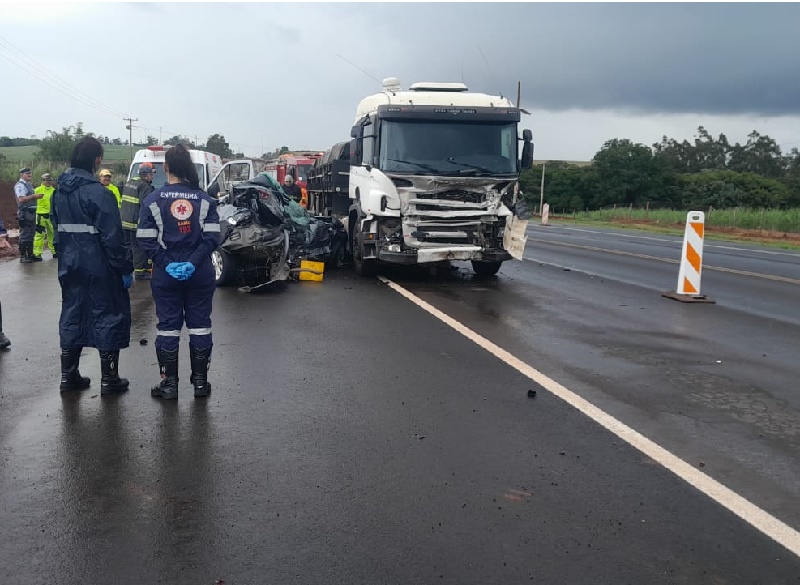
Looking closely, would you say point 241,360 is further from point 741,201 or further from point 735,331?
point 741,201

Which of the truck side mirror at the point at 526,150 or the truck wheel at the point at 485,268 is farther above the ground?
the truck side mirror at the point at 526,150

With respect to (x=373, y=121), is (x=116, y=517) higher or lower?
lower

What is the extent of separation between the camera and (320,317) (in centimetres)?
976

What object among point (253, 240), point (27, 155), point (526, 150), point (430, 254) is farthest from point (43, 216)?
point (27, 155)

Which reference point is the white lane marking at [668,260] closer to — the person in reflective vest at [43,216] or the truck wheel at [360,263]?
the truck wheel at [360,263]

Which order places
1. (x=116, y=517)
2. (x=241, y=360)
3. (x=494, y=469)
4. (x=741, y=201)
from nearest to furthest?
(x=116, y=517), (x=494, y=469), (x=241, y=360), (x=741, y=201)

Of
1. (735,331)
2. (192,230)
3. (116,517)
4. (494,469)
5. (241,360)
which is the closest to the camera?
(116,517)

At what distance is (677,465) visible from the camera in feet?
15.4

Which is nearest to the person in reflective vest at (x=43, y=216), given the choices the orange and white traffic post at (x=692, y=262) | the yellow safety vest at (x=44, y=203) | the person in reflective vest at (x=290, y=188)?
the yellow safety vest at (x=44, y=203)

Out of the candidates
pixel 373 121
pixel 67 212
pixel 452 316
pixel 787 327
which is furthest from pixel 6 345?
pixel 787 327

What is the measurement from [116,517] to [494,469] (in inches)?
82.4

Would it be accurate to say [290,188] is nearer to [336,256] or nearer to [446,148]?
[336,256]

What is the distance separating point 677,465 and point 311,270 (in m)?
9.57

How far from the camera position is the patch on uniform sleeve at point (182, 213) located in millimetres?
5867
